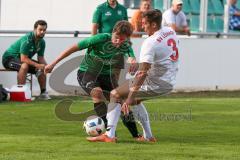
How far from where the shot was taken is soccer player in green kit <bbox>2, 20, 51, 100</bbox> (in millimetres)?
18438

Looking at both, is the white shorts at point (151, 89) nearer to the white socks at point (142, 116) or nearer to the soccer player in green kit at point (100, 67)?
the white socks at point (142, 116)

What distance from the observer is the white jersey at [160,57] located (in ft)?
37.6

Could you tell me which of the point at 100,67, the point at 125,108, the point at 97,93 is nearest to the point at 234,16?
the point at 100,67

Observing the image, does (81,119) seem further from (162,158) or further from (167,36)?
(162,158)

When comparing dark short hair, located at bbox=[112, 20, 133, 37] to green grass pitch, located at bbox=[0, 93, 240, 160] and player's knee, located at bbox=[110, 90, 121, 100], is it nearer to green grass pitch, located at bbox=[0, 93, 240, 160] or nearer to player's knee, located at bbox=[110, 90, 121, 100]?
player's knee, located at bbox=[110, 90, 121, 100]

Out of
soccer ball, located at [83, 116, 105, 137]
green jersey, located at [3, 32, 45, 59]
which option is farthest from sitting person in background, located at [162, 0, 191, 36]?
soccer ball, located at [83, 116, 105, 137]

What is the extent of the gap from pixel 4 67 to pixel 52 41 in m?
1.64

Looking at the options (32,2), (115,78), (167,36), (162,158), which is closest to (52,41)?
(32,2)

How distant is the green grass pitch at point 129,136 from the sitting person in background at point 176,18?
267 cm

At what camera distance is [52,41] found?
20.2 metres

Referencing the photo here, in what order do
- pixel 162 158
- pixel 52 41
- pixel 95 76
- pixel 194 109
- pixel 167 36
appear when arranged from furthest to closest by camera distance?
pixel 52 41, pixel 194 109, pixel 95 76, pixel 167 36, pixel 162 158

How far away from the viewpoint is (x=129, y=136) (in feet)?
41.7

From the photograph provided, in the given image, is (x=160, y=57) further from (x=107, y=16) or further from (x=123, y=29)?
(x=107, y=16)

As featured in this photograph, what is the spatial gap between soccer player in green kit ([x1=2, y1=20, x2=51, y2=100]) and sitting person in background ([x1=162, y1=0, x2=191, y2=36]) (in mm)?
3266
